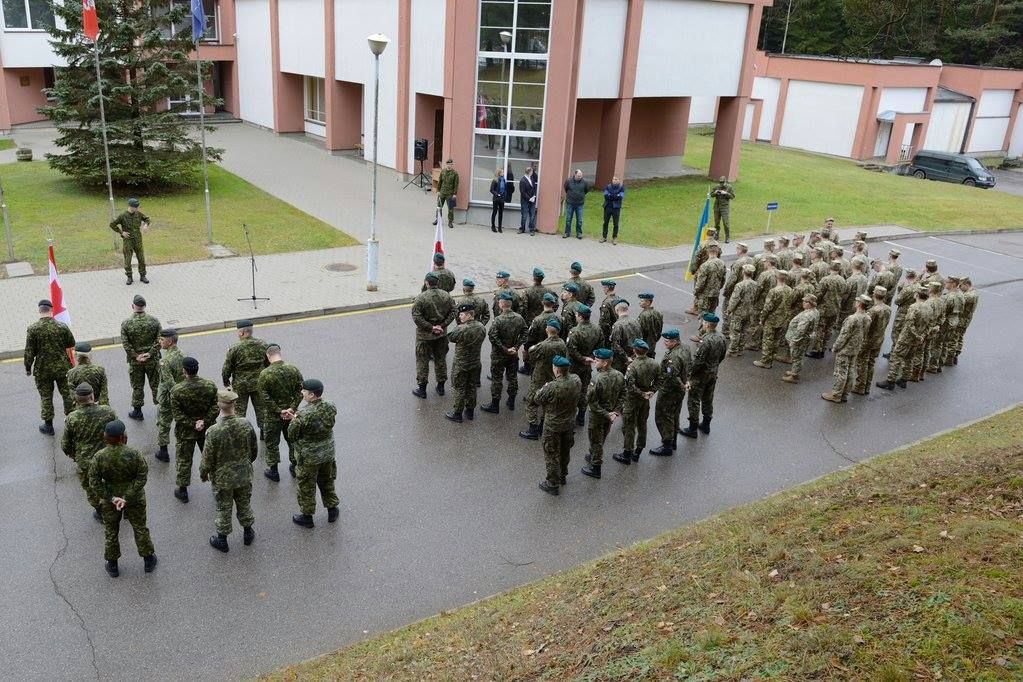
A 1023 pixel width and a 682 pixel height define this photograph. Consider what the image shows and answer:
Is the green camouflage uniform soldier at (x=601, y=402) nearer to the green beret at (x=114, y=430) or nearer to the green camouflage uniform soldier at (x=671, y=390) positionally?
the green camouflage uniform soldier at (x=671, y=390)

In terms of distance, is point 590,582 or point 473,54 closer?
point 590,582

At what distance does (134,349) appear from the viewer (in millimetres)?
10570

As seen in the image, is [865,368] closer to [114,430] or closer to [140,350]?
[140,350]

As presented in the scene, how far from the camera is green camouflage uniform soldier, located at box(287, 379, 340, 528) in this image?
830cm

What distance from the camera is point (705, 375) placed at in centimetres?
1112

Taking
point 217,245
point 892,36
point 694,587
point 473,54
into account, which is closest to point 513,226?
point 473,54

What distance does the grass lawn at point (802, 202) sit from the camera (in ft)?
80.3

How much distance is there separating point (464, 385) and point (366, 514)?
9.26 feet

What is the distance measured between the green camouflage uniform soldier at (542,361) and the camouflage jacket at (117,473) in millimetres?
4727

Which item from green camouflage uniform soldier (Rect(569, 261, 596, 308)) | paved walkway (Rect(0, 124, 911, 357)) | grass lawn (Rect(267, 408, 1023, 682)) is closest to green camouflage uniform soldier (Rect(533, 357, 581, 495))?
grass lawn (Rect(267, 408, 1023, 682))

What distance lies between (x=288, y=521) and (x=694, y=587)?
4.36 m

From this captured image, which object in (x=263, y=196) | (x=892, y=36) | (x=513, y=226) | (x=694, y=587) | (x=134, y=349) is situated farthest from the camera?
(x=892, y=36)

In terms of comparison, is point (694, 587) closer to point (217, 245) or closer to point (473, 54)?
point (217, 245)

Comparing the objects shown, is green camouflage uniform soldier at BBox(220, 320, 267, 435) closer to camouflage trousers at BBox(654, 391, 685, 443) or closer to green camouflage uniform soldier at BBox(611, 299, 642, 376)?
green camouflage uniform soldier at BBox(611, 299, 642, 376)
